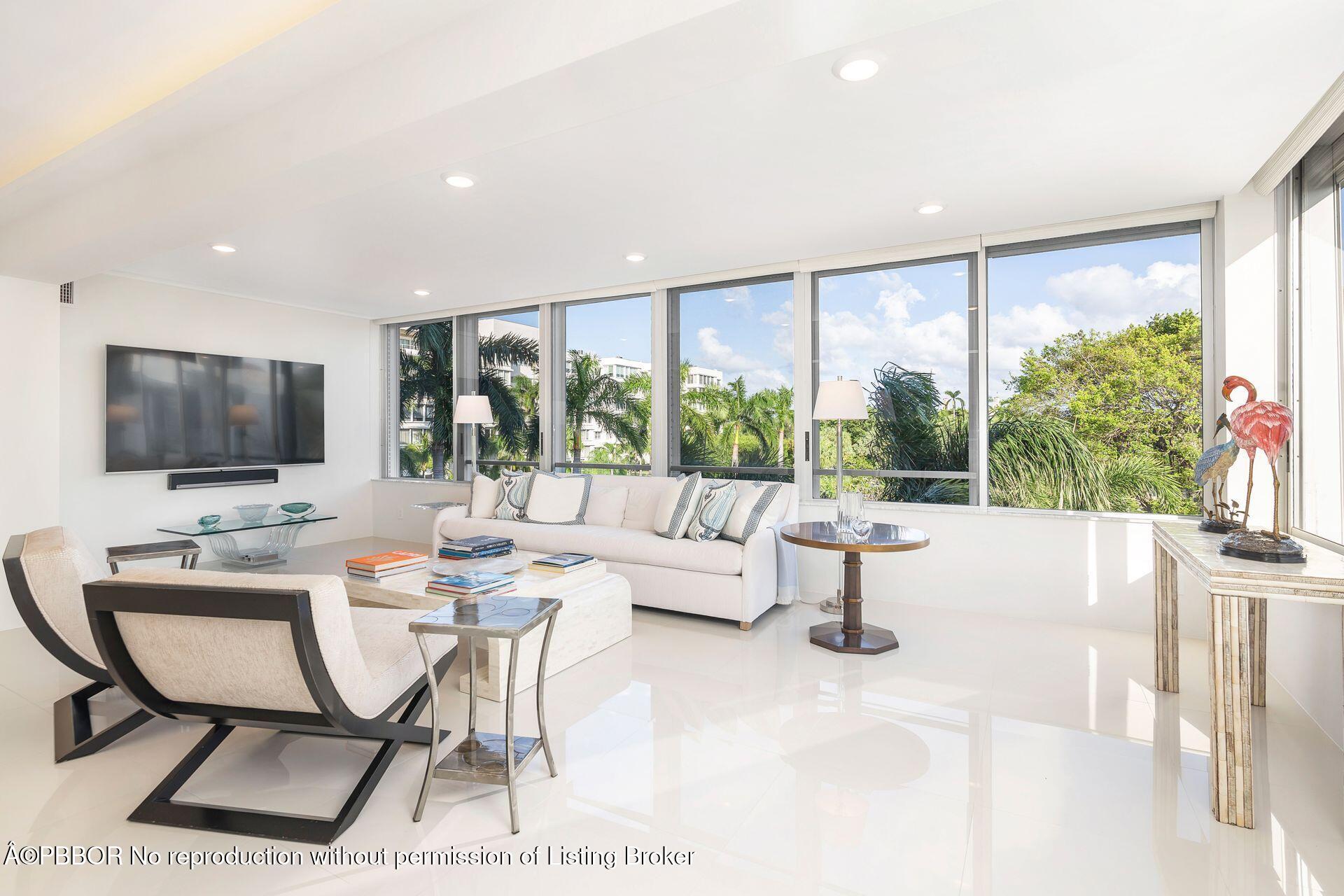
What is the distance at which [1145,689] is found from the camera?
9.55 feet

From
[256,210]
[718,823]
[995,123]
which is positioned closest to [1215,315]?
[995,123]

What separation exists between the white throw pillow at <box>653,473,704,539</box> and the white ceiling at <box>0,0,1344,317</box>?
1646 mm

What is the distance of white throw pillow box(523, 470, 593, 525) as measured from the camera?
5016mm

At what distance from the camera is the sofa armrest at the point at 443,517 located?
5.16 metres

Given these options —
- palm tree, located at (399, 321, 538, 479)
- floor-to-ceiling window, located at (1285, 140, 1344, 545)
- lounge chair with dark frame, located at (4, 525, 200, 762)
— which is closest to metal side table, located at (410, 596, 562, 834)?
lounge chair with dark frame, located at (4, 525, 200, 762)

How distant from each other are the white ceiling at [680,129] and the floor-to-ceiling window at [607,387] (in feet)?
4.17

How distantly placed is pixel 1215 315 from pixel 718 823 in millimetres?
3874

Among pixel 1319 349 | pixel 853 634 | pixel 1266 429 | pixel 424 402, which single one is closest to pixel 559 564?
pixel 853 634

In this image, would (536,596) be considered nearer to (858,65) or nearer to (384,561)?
(384,561)

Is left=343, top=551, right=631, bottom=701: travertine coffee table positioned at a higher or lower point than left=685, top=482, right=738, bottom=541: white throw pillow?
lower

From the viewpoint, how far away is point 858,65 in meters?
2.13

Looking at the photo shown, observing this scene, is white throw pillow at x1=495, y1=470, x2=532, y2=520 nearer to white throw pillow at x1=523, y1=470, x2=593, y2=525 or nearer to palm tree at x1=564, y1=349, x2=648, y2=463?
white throw pillow at x1=523, y1=470, x2=593, y2=525

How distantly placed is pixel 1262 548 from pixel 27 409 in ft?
20.6

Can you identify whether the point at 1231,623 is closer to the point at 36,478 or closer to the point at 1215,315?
the point at 1215,315
